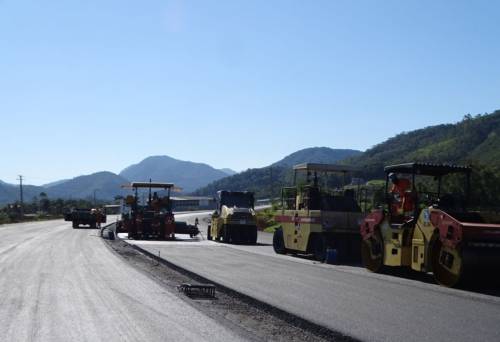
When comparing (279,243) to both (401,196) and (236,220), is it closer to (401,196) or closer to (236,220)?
(236,220)

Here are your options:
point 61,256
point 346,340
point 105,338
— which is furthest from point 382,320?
point 61,256

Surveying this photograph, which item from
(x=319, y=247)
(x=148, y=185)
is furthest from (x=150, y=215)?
(x=319, y=247)

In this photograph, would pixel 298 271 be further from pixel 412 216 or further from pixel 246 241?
pixel 246 241

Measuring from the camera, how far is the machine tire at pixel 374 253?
1773 cm

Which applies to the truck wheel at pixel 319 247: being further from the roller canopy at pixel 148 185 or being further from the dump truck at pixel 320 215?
the roller canopy at pixel 148 185

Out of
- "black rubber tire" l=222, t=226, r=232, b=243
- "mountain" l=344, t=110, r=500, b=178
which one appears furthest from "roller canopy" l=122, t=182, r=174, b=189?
"mountain" l=344, t=110, r=500, b=178

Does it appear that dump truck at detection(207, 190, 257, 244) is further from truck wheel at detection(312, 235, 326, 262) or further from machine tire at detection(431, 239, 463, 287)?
machine tire at detection(431, 239, 463, 287)

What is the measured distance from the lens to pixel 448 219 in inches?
569

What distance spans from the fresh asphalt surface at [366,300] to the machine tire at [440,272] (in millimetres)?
279

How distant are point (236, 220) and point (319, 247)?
36.7 feet

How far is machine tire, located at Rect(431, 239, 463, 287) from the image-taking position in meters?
14.3

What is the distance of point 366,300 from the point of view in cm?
1234

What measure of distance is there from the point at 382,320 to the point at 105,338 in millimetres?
4178

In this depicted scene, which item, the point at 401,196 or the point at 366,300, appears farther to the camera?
the point at 401,196
